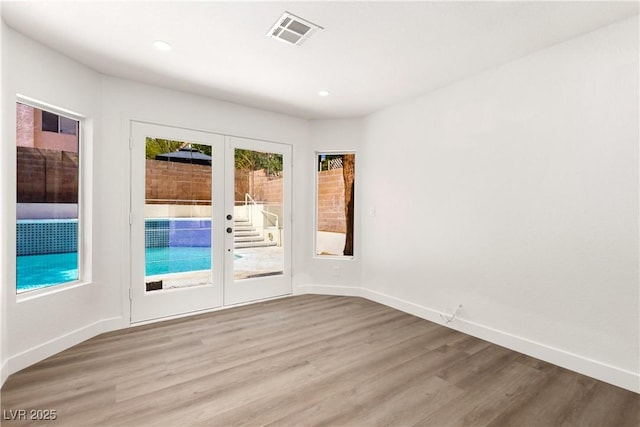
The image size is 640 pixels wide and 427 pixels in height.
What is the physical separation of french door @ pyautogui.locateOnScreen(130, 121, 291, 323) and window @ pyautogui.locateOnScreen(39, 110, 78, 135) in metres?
0.52

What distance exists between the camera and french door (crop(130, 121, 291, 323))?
3.51 metres

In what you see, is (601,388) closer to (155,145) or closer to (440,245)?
(440,245)

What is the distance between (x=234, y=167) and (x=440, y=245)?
8.92 ft

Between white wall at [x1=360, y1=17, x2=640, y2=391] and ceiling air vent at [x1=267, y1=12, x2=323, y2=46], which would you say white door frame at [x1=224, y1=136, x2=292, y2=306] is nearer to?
white wall at [x1=360, y1=17, x2=640, y2=391]

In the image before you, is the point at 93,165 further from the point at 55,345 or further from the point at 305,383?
the point at 305,383

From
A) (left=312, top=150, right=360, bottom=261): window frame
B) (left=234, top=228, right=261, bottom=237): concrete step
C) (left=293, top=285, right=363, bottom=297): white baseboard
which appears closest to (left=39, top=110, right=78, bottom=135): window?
(left=234, top=228, right=261, bottom=237): concrete step

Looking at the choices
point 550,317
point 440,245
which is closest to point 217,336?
point 440,245

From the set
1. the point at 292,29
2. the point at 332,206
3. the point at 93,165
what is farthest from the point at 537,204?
the point at 93,165

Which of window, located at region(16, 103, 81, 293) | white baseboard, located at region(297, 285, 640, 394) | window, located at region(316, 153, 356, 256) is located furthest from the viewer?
window, located at region(316, 153, 356, 256)

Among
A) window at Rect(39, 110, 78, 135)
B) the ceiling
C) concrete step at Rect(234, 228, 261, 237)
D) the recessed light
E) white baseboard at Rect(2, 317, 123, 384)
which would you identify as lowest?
white baseboard at Rect(2, 317, 123, 384)

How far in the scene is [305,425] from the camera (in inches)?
72.9

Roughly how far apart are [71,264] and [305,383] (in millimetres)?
2560

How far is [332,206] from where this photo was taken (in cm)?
485

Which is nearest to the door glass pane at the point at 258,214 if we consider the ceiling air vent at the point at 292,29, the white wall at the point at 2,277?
the ceiling air vent at the point at 292,29
